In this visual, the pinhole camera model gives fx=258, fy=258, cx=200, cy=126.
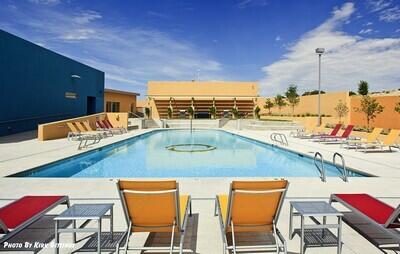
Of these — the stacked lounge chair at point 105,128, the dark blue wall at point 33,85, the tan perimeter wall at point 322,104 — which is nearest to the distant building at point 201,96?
the tan perimeter wall at point 322,104

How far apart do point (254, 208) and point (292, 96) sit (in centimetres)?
3593

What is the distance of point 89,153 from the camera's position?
35.8 feet

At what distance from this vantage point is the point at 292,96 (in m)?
36.1

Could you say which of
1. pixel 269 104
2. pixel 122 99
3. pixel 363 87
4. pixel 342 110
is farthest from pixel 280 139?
pixel 363 87

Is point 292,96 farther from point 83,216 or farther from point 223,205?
point 83,216

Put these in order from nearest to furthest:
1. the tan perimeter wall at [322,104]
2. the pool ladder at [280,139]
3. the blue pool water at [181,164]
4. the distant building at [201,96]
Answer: the blue pool water at [181,164] < the pool ladder at [280,139] < the tan perimeter wall at [322,104] < the distant building at [201,96]

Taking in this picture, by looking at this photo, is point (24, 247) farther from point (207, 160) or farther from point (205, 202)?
point (207, 160)

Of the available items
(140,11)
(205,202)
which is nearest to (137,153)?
(205,202)

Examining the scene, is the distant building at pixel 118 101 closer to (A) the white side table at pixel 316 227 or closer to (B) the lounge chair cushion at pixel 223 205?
(B) the lounge chair cushion at pixel 223 205

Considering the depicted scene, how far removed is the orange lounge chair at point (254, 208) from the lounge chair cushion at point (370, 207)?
1231 mm

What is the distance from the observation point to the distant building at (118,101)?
3334 centimetres

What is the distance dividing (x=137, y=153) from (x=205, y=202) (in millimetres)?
8483

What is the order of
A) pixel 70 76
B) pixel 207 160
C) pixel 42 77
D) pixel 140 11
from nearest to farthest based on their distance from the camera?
1. pixel 207 160
2. pixel 42 77
3. pixel 140 11
4. pixel 70 76

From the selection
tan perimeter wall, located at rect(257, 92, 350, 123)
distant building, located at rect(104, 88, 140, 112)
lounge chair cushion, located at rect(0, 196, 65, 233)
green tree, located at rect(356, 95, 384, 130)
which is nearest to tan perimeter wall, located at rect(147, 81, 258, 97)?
distant building, located at rect(104, 88, 140, 112)
